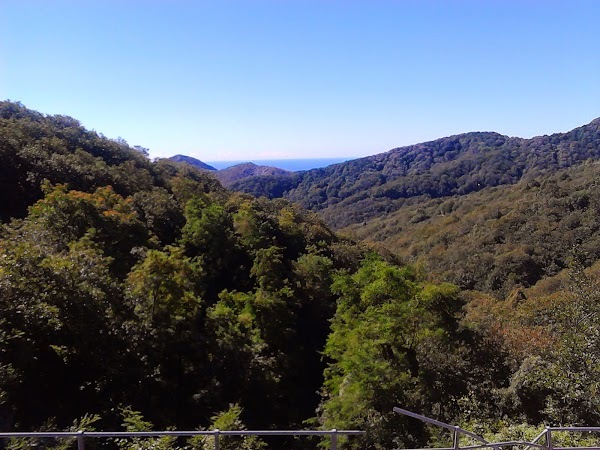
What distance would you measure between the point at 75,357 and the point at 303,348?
43.2 ft

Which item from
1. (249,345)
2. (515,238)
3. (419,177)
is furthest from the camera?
(419,177)

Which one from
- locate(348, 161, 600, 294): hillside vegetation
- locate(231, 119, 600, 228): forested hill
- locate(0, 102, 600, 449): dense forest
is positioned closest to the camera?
locate(0, 102, 600, 449): dense forest

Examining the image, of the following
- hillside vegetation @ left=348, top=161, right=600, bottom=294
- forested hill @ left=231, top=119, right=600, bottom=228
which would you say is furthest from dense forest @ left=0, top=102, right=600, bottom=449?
forested hill @ left=231, top=119, right=600, bottom=228

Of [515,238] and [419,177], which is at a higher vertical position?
[419,177]

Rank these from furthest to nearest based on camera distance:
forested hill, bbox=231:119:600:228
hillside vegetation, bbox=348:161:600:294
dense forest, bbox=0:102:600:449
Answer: forested hill, bbox=231:119:600:228 < hillside vegetation, bbox=348:161:600:294 < dense forest, bbox=0:102:600:449

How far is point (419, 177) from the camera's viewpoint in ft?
480

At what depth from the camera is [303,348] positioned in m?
22.3

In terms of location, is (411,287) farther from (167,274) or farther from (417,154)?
(417,154)

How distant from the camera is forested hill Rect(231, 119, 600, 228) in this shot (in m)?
134

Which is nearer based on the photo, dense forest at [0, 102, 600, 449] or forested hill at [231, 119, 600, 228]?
dense forest at [0, 102, 600, 449]

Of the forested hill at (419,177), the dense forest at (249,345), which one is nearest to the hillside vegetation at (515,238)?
the dense forest at (249,345)

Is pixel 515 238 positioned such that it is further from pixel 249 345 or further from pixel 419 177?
pixel 419 177

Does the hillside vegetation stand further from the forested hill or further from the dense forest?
the forested hill

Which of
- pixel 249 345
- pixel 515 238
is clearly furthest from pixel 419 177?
pixel 249 345
